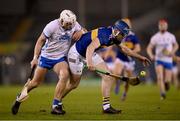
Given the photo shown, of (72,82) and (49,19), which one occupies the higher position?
(72,82)

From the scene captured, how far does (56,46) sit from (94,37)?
82 cm

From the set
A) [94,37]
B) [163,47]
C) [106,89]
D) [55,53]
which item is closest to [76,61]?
[55,53]


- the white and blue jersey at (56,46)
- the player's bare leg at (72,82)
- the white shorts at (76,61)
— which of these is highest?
the white and blue jersey at (56,46)

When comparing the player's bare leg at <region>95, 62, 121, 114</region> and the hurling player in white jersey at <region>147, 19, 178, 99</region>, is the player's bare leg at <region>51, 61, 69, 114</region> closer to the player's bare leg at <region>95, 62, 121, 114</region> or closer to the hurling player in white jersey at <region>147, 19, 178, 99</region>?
the player's bare leg at <region>95, 62, 121, 114</region>

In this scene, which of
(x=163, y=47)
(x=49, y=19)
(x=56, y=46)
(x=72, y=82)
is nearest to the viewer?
(x=56, y=46)

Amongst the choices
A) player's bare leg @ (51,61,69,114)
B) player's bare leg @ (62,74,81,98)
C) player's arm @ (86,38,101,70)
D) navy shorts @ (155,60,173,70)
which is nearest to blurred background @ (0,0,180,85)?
navy shorts @ (155,60,173,70)

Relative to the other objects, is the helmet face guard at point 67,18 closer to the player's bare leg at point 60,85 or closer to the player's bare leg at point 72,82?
the player's bare leg at point 60,85

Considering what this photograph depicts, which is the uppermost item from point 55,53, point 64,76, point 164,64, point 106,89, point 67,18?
point 67,18

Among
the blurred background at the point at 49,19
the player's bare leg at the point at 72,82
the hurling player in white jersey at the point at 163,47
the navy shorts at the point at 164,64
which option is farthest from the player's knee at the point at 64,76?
the blurred background at the point at 49,19

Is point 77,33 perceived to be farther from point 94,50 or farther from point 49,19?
point 49,19

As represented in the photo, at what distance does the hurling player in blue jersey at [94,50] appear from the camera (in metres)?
13.0

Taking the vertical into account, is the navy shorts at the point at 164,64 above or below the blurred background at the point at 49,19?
above

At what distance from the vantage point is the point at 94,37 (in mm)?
13172

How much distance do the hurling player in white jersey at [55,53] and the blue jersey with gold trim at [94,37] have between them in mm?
164
